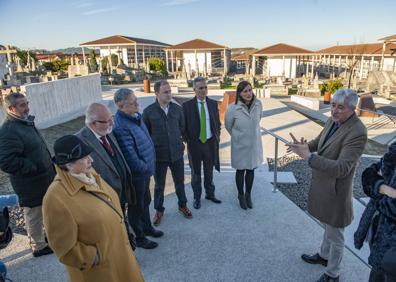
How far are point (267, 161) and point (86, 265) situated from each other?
5.14m

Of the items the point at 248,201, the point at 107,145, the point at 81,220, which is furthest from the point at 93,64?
the point at 81,220

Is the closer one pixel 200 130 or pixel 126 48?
pixel 200 130

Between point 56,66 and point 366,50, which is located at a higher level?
point 366,50

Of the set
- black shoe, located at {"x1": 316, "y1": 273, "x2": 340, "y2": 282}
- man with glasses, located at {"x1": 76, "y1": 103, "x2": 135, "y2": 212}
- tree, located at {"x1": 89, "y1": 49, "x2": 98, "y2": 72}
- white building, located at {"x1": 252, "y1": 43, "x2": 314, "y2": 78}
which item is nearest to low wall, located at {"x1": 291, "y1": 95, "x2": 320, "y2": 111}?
black shoe, located at {"x1": 316, "y1": 273, "x2": 340, "y2": 282}

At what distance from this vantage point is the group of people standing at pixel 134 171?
5.52 ft

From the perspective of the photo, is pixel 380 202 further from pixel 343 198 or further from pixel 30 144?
pixel 30 144

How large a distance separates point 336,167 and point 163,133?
6.28 feet

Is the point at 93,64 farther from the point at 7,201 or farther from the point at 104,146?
the point at 104,146

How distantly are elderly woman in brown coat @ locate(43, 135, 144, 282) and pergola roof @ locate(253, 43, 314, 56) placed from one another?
1315 inches

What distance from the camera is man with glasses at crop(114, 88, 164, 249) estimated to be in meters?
2.75

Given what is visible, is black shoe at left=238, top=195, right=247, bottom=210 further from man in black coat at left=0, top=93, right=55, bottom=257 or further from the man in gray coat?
man in black coat at left=0, top=93, right=55, bottom=257

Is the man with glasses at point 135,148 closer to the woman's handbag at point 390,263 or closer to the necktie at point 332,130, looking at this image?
the necktie at point 332,130

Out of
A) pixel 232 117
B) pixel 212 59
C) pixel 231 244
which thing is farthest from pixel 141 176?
pixel 212 59

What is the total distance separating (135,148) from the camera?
283cm
